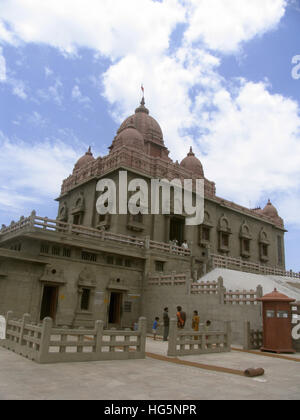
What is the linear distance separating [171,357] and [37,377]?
18.2 ft

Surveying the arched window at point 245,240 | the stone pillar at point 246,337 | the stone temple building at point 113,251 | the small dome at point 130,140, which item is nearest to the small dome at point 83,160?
the stone temple building at point 113,251

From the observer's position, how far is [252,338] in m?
15.7

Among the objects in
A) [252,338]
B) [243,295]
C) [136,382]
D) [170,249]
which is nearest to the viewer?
[136,382]

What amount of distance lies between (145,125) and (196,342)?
1062 inches

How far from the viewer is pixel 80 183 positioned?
3142cm

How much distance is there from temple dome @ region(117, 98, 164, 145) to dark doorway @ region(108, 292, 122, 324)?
17988 millimetres

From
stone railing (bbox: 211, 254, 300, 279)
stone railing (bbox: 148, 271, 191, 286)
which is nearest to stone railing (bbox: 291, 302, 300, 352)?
stone railing (bbox: 148, 271, 191, 286)

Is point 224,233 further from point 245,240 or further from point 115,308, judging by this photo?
point 115,308

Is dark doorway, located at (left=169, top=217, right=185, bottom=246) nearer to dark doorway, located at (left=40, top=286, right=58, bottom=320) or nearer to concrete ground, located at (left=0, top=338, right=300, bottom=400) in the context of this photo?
dark doorway, located at (left=40, top=286, right=58, bottom=320)

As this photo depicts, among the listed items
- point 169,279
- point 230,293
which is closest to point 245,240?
point 169,279

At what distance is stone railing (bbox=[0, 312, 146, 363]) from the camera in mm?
9781

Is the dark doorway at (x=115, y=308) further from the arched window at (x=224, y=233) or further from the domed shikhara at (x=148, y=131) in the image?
the domed shikhara at (x=148, y=131)
